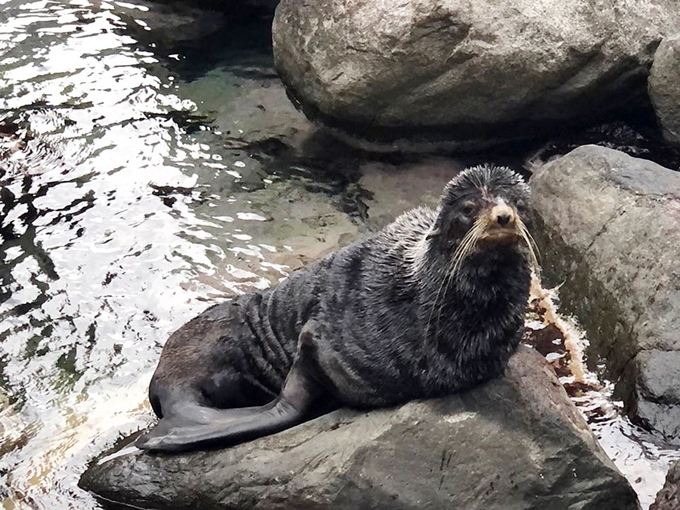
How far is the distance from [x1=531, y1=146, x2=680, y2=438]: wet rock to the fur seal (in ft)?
4.19

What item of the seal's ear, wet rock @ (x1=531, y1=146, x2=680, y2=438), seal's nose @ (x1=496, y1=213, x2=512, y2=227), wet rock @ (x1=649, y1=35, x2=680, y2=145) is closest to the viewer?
seal's nose @ (x1=496, y1=213, x2=512, y2=227)

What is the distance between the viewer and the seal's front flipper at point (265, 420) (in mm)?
4578

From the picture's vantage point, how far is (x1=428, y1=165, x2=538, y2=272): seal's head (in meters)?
3.96

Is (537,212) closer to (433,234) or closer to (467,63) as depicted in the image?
(467,63)

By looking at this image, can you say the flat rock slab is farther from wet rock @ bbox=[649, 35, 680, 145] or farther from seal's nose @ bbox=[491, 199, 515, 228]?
wet rock @ bbox=[649, 35, 680, 145]

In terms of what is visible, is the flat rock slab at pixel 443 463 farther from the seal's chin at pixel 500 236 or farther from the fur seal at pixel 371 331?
the seal's chin at pixel 500 236

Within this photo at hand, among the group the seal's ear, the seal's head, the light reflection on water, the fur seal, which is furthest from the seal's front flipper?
the seal's head

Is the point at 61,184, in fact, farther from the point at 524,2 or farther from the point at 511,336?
the point at 511,336

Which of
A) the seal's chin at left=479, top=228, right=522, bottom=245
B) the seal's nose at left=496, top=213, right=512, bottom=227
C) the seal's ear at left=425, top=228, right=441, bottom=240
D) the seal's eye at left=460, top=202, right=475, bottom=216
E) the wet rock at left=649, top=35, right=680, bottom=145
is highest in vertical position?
the seal's nose at left=496, top=213, right=512, bottom=227

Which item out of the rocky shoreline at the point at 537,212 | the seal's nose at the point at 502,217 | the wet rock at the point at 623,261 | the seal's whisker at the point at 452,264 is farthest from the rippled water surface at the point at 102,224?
the seal's nose at the point at 502,217

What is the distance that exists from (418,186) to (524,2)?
1674 mm

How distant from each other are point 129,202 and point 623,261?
392cm

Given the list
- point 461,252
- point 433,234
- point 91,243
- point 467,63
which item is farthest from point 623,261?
point 91,243

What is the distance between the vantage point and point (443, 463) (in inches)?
168
